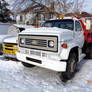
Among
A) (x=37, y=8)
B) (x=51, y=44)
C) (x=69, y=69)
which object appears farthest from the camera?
(x=37, y=8)

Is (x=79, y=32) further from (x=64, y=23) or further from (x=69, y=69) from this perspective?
(x=69, y=69)

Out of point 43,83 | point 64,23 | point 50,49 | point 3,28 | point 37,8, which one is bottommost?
point 43,83

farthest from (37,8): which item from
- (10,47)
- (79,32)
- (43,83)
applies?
(43,83)

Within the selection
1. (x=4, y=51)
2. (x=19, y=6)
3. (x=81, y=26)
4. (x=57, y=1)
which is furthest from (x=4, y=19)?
(x=81, y=26)

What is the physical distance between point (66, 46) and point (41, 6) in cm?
1136

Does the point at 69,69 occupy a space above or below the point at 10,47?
below

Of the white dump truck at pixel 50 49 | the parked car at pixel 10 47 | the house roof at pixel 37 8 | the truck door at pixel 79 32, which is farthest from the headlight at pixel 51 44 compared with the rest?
the house roof at pixel 37 8

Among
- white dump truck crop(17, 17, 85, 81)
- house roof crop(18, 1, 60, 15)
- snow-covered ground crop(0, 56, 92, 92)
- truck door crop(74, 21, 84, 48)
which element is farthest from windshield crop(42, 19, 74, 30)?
house roof crop(18, 1, 60, 15)

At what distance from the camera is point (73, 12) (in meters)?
12.1

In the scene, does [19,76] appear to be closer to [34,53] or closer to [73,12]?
[34,53]

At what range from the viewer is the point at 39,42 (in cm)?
335

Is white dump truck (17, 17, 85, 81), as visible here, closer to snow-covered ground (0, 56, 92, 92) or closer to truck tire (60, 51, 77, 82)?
truck tire (60, 51, 77, 82)

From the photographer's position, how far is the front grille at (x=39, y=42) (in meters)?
3.09

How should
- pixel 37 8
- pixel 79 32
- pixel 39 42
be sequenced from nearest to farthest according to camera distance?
pixel 39 42 → pixel 79 32 → pixel 37 8
